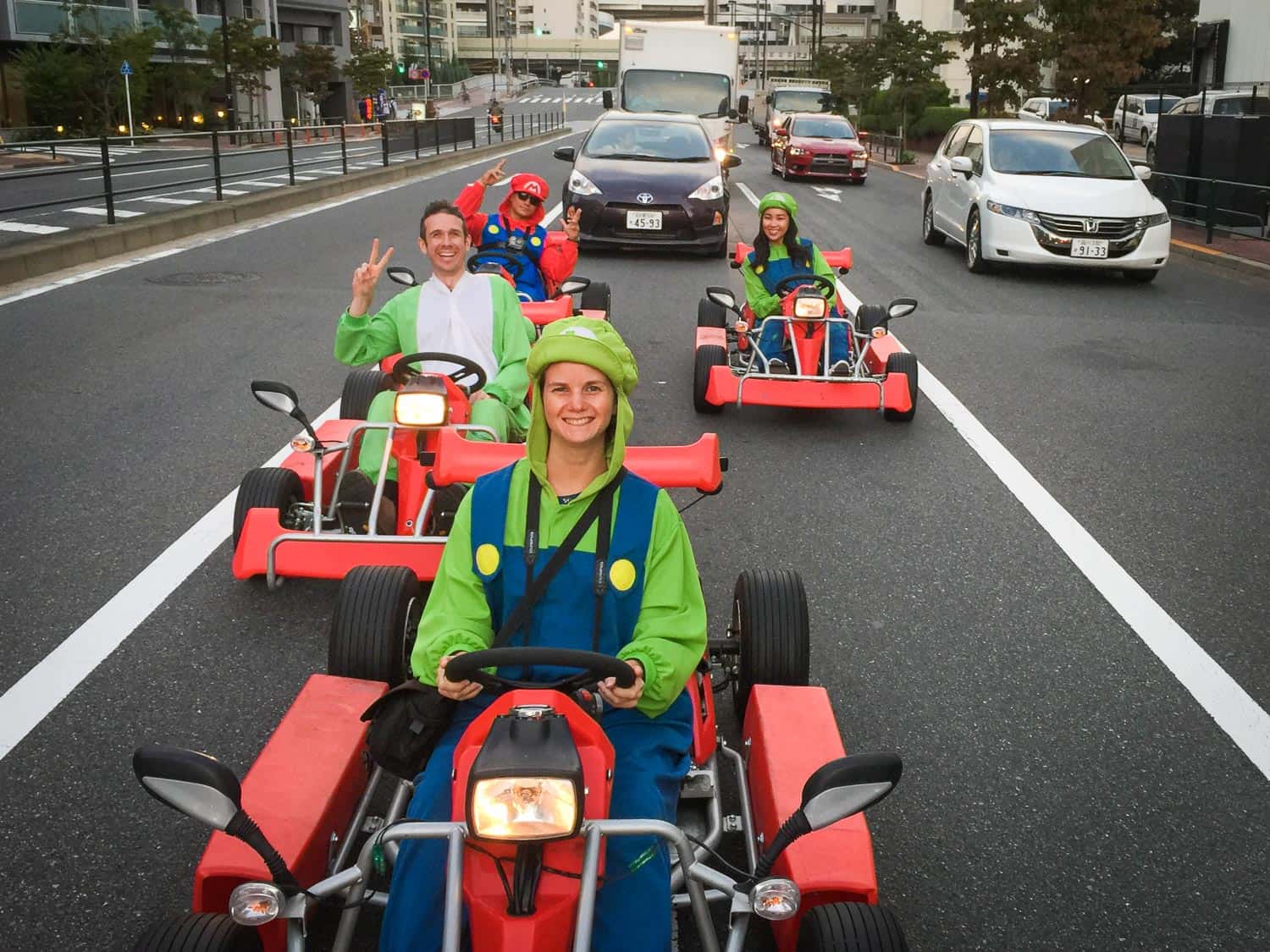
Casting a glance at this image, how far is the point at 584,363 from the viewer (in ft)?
9.18

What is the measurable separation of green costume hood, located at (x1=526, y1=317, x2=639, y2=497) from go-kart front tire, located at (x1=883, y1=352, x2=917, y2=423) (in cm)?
463

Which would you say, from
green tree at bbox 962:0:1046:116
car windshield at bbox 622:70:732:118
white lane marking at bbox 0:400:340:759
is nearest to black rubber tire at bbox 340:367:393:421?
white lane marking at bbox 0:400:340:759

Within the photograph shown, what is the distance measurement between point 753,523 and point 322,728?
9.44 ft

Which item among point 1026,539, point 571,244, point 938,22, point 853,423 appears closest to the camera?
point 1026,539

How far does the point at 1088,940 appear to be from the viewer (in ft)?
9.47

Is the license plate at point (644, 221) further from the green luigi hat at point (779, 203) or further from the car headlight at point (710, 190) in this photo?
the green luigi hat at point (779, 203)

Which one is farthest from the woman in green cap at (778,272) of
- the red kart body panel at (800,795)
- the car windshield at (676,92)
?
the car windshield at (676,92)

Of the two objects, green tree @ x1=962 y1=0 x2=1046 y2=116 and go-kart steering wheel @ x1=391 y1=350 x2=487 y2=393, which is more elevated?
green tree @ x1=962 y1=0 x2=1046 y2=116

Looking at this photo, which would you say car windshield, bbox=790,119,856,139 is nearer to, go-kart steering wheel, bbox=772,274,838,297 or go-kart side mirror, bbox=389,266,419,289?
go-kart steering wheel, bbox=772,274,838,297

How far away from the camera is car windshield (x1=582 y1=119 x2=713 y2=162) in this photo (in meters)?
16.0

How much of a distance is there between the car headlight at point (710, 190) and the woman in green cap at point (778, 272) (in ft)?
22.1

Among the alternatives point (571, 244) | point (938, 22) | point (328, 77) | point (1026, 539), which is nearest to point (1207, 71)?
point (571, 244)

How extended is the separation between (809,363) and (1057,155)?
8.21 m

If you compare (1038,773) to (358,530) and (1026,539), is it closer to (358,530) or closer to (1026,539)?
(1026,539)
